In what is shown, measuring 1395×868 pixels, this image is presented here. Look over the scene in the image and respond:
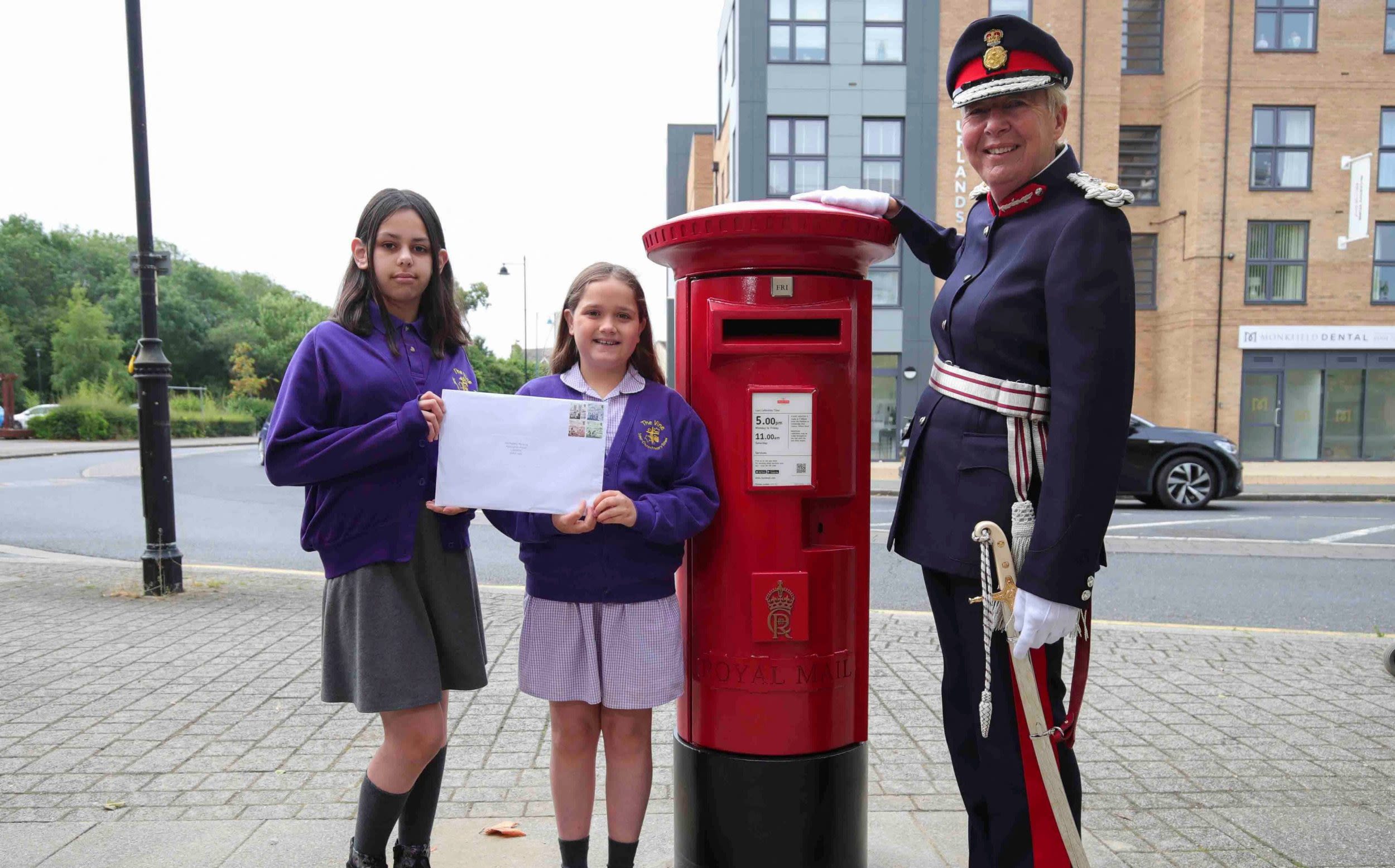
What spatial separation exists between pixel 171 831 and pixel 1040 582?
275 centimetres

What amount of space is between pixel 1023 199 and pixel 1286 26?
23.2 metres

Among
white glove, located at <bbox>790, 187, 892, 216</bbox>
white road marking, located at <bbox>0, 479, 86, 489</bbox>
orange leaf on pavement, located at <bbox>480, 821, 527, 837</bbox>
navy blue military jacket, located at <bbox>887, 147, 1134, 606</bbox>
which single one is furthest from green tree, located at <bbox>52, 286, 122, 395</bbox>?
navy blue military jacket, located at <bbox>887, 147, 1134, 606</bbox>

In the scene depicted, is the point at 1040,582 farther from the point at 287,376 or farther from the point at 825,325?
the point at 287,376

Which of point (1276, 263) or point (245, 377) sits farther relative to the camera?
point (245, 377)

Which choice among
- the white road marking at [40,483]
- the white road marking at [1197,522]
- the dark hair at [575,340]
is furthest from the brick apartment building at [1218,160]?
the dark hair at [575,340]

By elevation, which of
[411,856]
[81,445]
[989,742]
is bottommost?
[81,445]

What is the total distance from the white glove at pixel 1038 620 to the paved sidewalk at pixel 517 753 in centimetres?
120

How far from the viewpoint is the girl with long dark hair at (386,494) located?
215 centimetres

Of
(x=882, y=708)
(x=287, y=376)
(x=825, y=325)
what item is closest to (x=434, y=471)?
(x=287, y=376)

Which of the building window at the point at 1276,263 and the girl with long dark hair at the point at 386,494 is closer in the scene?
the girl with long dark hair at the point at 386,494

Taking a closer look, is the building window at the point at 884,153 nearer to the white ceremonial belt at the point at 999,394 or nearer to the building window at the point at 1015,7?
the building window at the point at 1015,7

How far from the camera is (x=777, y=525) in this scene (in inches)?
89.7

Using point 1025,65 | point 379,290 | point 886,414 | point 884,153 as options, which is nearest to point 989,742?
point 1025,65

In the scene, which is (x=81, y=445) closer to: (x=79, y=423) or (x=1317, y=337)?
(x=79, y=423)
